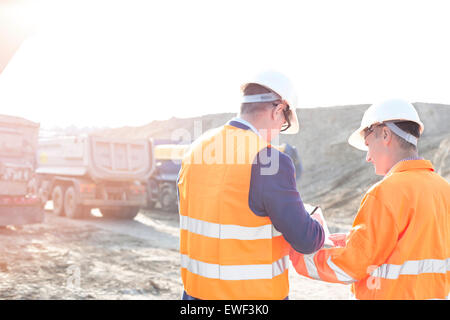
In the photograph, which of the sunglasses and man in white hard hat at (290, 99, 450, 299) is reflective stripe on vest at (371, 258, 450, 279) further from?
the sunglasses

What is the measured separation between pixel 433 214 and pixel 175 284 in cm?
602

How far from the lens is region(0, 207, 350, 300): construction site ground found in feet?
23.4

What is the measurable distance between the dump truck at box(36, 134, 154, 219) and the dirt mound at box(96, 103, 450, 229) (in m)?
4.16

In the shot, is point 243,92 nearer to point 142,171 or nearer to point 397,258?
point 397,258

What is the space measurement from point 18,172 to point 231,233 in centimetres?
1073

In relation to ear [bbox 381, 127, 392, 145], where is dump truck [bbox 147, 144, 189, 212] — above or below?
below

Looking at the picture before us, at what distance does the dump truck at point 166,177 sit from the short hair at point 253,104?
14724 millimetres

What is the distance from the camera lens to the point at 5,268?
27.0 feet

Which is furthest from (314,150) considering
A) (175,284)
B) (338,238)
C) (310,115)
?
(338,238)

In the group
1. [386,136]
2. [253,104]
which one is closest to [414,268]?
[386,136]

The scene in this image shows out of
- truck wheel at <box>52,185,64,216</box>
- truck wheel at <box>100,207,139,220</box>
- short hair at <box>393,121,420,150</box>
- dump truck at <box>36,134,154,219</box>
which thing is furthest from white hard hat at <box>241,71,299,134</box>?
truck wheel at <box>52,185,64,216</box>

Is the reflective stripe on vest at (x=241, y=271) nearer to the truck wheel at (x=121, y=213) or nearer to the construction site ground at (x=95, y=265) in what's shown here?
the construction site ground at (x=95, y=265)

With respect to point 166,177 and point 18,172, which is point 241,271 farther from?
point 166,177

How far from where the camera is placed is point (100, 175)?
14594 mm
